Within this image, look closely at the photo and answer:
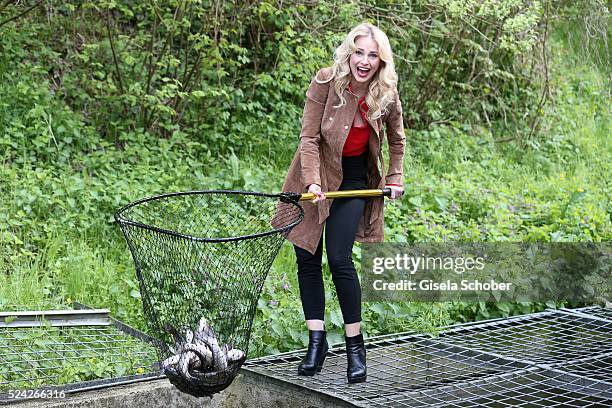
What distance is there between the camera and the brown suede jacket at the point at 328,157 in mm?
4961

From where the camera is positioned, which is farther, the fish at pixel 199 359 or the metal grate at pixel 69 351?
the metal grate at pixel 69 351

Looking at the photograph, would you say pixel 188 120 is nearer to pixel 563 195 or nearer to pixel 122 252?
pixel 122 252

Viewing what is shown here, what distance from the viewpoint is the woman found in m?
4.92

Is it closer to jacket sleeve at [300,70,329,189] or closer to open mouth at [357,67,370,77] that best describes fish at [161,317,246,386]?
jacket sleeve at [300,70,329,189]

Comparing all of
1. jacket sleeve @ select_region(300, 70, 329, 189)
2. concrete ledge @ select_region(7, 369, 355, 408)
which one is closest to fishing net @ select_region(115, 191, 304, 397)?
jacket sleeve @ select_region(300, 70, 329, 189)

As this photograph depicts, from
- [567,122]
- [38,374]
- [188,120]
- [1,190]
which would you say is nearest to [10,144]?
[1,190]

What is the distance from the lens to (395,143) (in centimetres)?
523

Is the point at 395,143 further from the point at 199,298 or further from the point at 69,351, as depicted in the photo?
the point at 69,351

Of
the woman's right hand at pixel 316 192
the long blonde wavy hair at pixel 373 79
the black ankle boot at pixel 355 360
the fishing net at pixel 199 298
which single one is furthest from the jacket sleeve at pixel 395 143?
the black ankle boot at pixel 355 360

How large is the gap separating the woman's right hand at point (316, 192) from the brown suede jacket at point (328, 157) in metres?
0.03

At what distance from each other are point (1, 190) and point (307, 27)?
137 inches

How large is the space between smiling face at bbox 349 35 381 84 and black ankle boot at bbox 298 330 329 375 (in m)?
1.39

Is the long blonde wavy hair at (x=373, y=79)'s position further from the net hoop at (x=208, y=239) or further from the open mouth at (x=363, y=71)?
the net hoop at (x=208, y=239)

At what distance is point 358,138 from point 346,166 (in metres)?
0.16
